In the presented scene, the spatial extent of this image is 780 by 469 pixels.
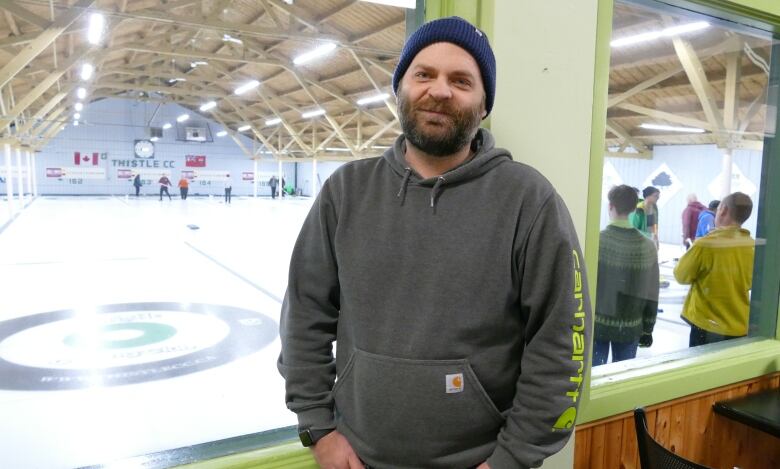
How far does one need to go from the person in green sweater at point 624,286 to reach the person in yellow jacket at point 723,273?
0.69ft

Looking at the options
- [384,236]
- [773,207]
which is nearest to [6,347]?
[384,236]

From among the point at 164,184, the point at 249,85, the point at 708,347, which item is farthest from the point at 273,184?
the point at 708,347

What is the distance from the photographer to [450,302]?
1160mm

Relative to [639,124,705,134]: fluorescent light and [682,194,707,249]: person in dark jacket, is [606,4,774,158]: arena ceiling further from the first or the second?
[682,194,707,249]: person in dark jacket

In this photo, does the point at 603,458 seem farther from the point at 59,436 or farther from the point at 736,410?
the point at 59,436

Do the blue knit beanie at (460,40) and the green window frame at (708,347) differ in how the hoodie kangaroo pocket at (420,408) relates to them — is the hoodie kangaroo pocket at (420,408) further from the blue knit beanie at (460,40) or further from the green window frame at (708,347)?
the green window frame at (708,347)

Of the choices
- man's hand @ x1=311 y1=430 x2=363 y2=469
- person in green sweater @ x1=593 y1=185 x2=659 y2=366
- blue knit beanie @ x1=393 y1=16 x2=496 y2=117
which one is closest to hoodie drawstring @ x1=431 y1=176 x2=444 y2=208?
blue knit beanie @ x1=393 y1=16 x2=496 y2=117

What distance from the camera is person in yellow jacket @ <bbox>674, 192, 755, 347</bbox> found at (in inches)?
109

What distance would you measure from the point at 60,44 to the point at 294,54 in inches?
208

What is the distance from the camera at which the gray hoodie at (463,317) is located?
114cm

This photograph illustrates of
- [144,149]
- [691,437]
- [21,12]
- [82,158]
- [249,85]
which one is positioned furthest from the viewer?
[144,149]

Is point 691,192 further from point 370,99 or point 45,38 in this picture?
point 370,99

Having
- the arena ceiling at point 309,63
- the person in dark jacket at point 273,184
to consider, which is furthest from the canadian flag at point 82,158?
the person in dark jacket at point 273,184

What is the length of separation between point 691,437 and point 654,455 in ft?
3.86
